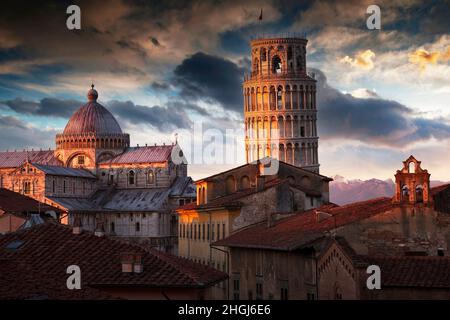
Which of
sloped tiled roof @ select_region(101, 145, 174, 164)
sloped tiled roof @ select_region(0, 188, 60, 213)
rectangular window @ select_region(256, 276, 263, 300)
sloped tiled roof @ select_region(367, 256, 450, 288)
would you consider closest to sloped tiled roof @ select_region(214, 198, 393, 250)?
rectangular window @ select_region(256, 276, 263, 300)

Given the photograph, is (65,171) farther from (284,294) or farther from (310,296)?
(310,296)

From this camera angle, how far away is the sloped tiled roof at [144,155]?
142m

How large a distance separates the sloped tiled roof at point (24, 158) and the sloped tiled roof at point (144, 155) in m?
7.91

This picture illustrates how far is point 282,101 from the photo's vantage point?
454ft

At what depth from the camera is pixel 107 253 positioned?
117ft

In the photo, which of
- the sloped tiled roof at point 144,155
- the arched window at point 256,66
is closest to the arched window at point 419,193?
the arched window at point 256,66

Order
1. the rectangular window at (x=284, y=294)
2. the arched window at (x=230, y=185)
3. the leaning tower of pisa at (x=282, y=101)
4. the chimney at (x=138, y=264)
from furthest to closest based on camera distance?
the leaning tower of pisa at (x=282, y=101) < the arched window at (x=230, y=185) < the rectangular window at (x=284, y=294) < the chimney at (x=138, y=264)

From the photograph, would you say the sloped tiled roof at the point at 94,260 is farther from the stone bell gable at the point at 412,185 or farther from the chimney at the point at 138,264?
the stone bell gable at the point at 412,185

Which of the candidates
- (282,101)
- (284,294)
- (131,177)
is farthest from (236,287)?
(131,177)

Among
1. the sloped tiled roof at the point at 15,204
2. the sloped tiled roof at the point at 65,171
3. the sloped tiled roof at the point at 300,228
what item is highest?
the sloped tiled roof at the point at 65,171

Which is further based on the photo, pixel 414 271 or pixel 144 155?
pixel 144 155

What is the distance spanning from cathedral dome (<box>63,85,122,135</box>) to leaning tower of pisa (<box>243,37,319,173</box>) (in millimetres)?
19244

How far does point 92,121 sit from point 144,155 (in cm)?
820
